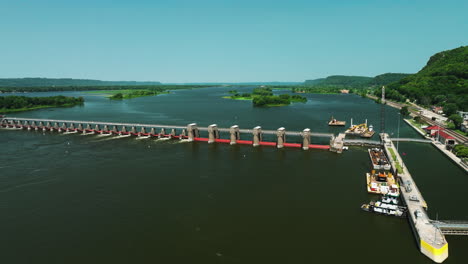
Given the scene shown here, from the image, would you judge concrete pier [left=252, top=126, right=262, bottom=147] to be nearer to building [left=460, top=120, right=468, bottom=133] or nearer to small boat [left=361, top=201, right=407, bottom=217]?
small boat [left=361, top=201, right=407, bottom=217]

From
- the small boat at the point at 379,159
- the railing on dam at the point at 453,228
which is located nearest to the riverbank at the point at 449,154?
the small boat at the point at 379,159

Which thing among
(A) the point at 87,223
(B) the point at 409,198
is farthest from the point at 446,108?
(A) the point at 87,223

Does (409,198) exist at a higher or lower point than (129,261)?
higher

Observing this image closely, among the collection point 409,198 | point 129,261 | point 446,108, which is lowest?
point 129,261

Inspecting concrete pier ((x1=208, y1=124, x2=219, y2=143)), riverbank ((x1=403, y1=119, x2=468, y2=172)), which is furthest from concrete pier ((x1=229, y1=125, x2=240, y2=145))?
riverbank ((x1=403, y1=119, x2=468, y2=172))

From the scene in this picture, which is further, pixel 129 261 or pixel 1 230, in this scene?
pixel 1 230

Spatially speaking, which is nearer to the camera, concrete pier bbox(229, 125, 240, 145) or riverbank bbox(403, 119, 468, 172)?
riverbank bbox(403, 119, 468, 172)

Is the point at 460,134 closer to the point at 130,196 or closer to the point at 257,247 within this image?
the point at 257,247

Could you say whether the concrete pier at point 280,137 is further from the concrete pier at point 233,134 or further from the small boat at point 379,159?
the small boat at point 379,159
